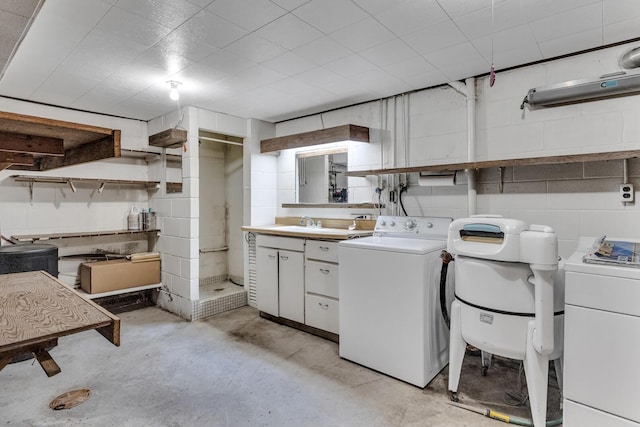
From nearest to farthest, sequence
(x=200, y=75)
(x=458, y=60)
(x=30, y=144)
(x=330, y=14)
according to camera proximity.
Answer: (x=30, y=144)
(x=330, y=14)
(x=458, y=60)
(x=200, y=75)

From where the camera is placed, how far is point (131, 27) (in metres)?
2.04

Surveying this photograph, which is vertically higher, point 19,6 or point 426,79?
point 426,79

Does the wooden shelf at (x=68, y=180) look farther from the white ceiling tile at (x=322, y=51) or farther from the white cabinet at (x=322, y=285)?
the white ceiling tile at (x=322, y=51)

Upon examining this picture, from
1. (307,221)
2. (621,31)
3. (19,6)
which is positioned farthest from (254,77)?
(621,31)

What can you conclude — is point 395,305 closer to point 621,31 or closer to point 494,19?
point 494,19

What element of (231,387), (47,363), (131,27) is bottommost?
(231,387)

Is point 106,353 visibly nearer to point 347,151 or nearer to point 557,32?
point 347,151

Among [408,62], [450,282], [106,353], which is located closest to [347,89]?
[408,62]

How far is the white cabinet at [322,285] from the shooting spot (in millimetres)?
3084

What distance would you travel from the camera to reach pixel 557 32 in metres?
2.14

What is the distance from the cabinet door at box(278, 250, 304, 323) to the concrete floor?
29 centimetres

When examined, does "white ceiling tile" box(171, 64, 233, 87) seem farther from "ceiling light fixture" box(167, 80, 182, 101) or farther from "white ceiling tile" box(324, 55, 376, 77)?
"white ceiling tile" box(324, 55, 376, 77)

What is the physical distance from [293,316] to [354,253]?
1192mm

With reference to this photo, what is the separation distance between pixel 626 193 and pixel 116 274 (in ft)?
14.9
